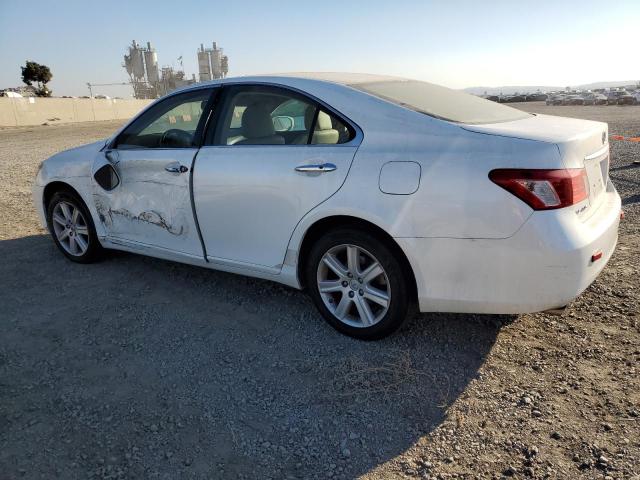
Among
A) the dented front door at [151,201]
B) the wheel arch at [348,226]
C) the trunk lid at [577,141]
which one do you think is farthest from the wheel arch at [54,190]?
the trunk lid at [577,141]

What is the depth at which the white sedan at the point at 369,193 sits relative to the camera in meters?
2.56

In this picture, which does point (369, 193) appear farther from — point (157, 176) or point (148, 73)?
point (148, 73)

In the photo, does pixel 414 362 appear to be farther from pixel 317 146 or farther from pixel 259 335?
pixel 317 146

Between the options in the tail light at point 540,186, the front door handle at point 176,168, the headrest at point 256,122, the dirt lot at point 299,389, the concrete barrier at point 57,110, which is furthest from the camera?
the concrete barrier at point 57,110

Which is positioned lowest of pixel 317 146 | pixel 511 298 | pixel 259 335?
pixel 259 335

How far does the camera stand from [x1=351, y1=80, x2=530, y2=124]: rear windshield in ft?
9.88

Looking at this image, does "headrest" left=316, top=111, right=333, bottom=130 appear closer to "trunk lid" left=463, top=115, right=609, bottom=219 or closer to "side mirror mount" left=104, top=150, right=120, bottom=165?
"trunk lid" left=463, top=115, right=609, bottom=219

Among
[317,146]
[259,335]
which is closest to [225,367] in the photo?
[259,335]

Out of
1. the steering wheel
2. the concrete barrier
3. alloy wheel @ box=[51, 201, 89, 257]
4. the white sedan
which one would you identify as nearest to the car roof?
the white sedan

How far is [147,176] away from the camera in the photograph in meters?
3.97

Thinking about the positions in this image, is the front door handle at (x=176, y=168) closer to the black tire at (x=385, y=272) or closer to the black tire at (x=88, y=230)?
the black tire at (x=385, y=272)

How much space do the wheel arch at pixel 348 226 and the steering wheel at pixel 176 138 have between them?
49.1 inches

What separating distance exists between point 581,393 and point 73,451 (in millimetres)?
2527

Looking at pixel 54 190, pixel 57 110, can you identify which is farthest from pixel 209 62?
pixel 54 190
